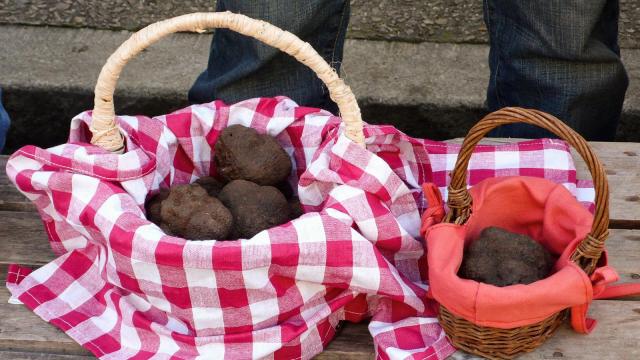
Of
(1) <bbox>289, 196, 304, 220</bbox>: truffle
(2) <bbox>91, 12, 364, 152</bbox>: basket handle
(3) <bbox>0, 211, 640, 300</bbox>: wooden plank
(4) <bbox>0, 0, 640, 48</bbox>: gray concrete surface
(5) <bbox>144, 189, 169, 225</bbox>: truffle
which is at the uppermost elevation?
(2) <bbox>91, 12, 364, 152</bbox>: basket handle

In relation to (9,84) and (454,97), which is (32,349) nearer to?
(9,84)

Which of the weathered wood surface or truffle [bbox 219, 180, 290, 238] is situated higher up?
truffle [bbox 219, 180, 290, 238]

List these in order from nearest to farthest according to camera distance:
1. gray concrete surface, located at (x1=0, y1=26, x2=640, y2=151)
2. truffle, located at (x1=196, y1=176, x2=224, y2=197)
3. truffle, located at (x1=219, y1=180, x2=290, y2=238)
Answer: truffle, located at (x1=219, y1=180, x2=290, y2=238), truffle, located at (x1=196, y1=176, x2=224, y2=197), gray concrete surface, located at (x1=0, y1=26, x2=640, y2=151)

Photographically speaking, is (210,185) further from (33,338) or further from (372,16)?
(372,16)

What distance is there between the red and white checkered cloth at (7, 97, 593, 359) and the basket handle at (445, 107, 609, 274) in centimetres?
11

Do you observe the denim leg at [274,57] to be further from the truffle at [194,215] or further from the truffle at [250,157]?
the truffle at [194,215]

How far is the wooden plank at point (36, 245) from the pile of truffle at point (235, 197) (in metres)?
0.23

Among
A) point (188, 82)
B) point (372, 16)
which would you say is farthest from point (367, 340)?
point (372, 16)

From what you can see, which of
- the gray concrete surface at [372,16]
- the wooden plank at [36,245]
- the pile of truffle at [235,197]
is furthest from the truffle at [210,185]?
the gray concrete surface at [372,16]

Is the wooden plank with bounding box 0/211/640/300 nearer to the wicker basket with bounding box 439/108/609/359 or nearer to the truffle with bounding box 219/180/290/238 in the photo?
the wicker basket with bounding box 439/108/609/359

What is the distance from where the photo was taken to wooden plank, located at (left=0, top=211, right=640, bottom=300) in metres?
1.25

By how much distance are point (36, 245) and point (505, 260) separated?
0.76m

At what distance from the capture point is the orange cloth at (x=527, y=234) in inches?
39.0

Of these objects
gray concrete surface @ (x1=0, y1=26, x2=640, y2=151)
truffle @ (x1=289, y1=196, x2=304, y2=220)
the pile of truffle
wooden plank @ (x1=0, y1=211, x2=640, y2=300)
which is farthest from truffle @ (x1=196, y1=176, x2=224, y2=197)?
gray concrete surface @ (x1=0, y1=26, x2=640, y2=151)
